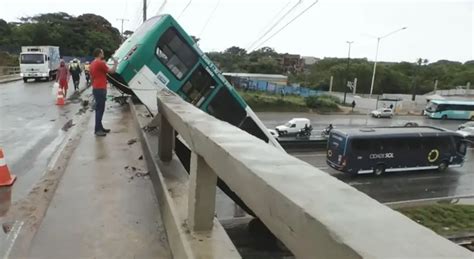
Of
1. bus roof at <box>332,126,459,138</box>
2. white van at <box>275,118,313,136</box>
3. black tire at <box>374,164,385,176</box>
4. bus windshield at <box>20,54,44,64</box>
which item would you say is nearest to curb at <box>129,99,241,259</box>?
bus roof at <box>332,126,459,138</box>

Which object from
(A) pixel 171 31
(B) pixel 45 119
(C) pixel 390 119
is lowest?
(C) pixel 390 119

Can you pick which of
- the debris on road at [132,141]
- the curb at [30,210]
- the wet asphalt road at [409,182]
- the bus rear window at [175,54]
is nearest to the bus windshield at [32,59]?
the wet asphalt road at [409,182]

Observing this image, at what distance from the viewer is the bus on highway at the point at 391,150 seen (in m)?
A: 24.3

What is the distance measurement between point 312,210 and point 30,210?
390 cm

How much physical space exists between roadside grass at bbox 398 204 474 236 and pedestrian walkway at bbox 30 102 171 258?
42.7ft

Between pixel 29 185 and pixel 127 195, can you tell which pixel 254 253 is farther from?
pixel 29 185

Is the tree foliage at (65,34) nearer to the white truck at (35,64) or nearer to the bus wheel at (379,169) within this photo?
the white truck at (35,64)

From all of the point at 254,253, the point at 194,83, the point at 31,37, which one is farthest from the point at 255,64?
the point at 254,253

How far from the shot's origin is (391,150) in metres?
25.3

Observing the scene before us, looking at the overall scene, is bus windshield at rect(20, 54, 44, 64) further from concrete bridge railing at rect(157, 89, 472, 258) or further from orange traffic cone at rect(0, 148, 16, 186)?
concrete bridge railing at rect(157, 89, 472, 258)

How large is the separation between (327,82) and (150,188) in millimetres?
107715

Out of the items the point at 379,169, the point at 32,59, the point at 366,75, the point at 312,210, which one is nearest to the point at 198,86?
the point at 312,210

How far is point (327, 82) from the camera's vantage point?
109062 mm

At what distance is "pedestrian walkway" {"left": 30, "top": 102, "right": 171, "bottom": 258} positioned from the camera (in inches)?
135
